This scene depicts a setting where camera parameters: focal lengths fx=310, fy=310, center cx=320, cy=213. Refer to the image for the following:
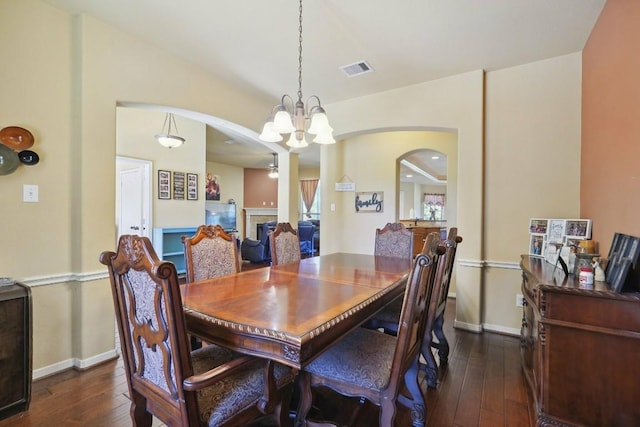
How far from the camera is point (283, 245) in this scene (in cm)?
285

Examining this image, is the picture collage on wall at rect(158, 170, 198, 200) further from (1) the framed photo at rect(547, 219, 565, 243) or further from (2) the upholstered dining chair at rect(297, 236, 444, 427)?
(1) the framed photo at rect(547, 219, 565, 243)

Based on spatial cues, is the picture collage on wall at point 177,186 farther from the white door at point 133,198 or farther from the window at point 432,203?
the window at point 432,203

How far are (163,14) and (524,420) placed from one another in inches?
142

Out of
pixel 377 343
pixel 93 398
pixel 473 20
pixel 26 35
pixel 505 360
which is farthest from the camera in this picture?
pixel 505 360

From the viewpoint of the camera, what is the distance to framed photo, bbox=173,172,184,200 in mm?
5949

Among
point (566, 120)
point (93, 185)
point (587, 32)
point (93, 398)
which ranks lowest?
point (93, 398)

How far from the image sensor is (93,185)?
2408 mm

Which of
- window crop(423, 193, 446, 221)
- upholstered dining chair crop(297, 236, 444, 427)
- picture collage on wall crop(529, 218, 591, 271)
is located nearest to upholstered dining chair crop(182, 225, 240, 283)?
upholstered dining chair crop(297, 236, 444, 427)

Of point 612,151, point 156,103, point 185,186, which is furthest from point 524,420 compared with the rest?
point 185,186

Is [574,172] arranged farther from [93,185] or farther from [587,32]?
[93,185]

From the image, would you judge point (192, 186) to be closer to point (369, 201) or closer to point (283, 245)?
point (369, 201)

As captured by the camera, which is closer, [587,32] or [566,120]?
[587,32]

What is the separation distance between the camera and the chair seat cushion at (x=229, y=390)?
3.77 ft

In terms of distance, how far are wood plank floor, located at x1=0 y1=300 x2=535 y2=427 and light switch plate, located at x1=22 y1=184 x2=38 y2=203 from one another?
49.6 inches
